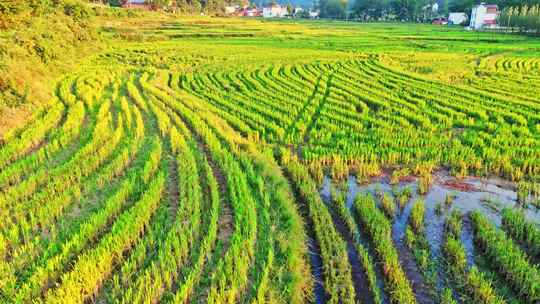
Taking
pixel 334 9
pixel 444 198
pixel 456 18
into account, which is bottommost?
pixel 444 198

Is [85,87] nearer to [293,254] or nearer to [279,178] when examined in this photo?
[279,178]

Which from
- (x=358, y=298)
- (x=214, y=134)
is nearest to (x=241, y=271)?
(x=358, y=298)

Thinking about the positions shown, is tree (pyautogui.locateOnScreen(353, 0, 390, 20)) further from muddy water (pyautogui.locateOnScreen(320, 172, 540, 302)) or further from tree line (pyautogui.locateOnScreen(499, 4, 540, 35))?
muddy water (pyautogui.locateOnScreen(320, 172, 540, 302))

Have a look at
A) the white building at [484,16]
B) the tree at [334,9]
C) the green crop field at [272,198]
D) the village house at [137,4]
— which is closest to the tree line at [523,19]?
the white building at [484,16]

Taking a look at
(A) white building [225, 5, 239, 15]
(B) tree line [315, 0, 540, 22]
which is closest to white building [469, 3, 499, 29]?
(B) tree line [315, 0, 540, 22]

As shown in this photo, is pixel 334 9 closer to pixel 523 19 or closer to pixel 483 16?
pixel 483 16

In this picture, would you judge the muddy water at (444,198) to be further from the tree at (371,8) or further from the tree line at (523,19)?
the tree at (371,8)

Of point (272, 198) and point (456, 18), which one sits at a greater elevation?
point (456, 18)

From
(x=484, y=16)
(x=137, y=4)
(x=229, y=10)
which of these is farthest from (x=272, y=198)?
(x=229, y=10)
